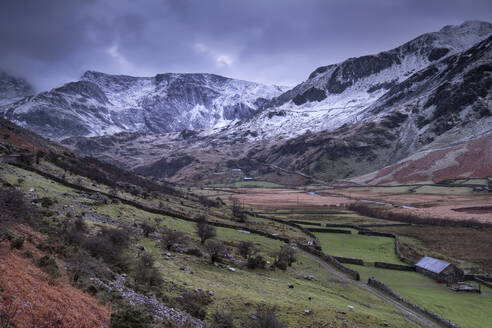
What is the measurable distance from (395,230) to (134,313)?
3375 inches

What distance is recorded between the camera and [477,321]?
33.6 meters

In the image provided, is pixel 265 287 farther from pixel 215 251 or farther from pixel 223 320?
pixel 223 320

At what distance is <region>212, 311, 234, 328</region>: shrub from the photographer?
59.7ft

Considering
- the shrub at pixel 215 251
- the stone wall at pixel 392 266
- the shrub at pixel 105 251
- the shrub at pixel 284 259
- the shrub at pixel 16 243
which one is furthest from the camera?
the stone wall at pixel 392 266

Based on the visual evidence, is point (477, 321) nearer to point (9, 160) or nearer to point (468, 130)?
point (9, 160)

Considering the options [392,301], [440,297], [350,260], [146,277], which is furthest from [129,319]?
[350,260]

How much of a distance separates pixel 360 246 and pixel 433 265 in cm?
1659

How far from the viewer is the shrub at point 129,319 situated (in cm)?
1342

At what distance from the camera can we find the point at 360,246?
66.4 metres

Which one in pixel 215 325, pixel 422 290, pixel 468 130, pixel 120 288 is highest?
pixel 468 130

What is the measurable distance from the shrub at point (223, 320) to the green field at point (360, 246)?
43.9m

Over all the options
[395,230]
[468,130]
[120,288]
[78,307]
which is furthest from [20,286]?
[468,130]

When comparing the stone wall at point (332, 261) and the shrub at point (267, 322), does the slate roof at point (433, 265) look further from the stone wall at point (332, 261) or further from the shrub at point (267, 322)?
the shrub at point (267, 322)

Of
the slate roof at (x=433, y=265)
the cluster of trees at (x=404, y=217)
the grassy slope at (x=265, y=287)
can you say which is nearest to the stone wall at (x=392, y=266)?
the slate roof at (x=433, y=265)
